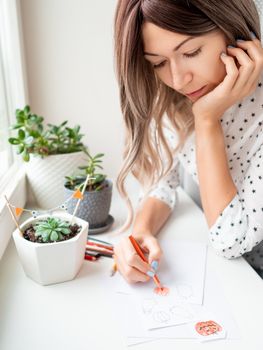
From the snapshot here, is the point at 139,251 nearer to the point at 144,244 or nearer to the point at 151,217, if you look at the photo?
the point at 144,244

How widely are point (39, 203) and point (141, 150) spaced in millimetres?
339

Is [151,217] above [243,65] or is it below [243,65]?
below

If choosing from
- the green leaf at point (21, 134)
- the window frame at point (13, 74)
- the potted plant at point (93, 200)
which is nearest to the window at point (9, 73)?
the window frame at point (13, 74)

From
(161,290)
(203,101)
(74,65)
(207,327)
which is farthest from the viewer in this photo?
(74,65)

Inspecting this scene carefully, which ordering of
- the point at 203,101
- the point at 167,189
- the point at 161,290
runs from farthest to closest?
the point at 167,189 → the point at 203,101 → the point at 161,290

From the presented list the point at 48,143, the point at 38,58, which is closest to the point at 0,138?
the point at 48,143

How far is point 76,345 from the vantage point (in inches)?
23.3

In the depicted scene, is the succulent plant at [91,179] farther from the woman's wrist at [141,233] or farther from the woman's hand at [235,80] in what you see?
the woman's hand at [235,80]

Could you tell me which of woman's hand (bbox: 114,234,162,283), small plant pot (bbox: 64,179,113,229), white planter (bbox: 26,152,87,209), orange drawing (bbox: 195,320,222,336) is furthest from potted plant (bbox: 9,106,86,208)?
orange drawing (bbox: 195,320,222,336)

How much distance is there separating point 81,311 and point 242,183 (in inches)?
17.4

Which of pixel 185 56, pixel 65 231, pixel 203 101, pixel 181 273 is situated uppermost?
pixel 185 56

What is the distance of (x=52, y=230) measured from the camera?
723 mm

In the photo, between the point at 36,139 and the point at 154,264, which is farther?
the point at 36,139

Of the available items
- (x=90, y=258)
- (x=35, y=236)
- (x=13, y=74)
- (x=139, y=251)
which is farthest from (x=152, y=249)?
(x=13, y=74)
